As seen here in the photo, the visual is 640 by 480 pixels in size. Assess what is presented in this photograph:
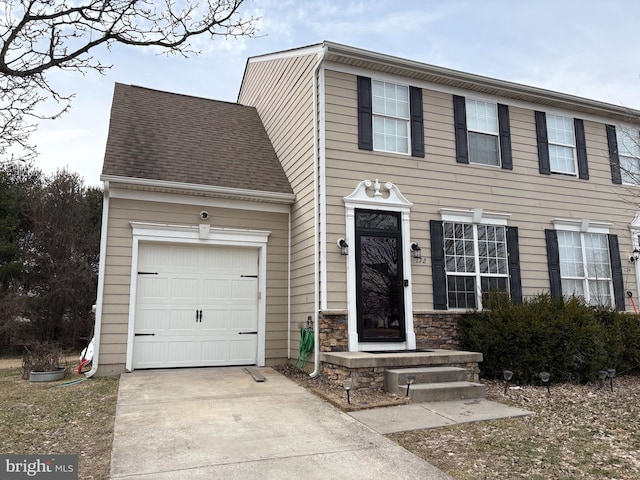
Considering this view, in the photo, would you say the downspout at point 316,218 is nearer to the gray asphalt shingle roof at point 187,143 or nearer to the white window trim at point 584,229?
the gray asphalt shingle roof at point 187,143

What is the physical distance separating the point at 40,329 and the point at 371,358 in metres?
13.4

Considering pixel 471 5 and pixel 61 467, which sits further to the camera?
pixel 471 5

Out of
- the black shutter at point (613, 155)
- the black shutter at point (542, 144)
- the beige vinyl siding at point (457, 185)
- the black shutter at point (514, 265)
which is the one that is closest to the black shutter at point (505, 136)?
the beige vinyl siding at point (457, 185)

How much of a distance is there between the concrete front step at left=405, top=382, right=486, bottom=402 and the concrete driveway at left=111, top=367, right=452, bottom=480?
3.81 feet

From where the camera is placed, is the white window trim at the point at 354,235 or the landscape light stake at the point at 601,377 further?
the white window trim at the point at 354,235

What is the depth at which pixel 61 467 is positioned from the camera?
358 centimetres

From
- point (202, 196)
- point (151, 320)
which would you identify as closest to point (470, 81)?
point (202, 196)

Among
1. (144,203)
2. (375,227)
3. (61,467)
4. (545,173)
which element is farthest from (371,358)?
(545,173)

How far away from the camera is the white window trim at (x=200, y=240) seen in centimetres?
778

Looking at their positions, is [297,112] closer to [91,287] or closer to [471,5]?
→ [471,5]

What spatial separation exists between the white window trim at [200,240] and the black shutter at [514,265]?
15.2 feet

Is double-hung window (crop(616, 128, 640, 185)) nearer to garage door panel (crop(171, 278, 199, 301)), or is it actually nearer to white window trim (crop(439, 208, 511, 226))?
white window trim (crop(439, 208, 511, 226))

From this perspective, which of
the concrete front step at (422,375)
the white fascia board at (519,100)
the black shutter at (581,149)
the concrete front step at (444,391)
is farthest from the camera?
the black shutter at (581,149)

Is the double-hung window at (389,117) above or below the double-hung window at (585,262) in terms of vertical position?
above
